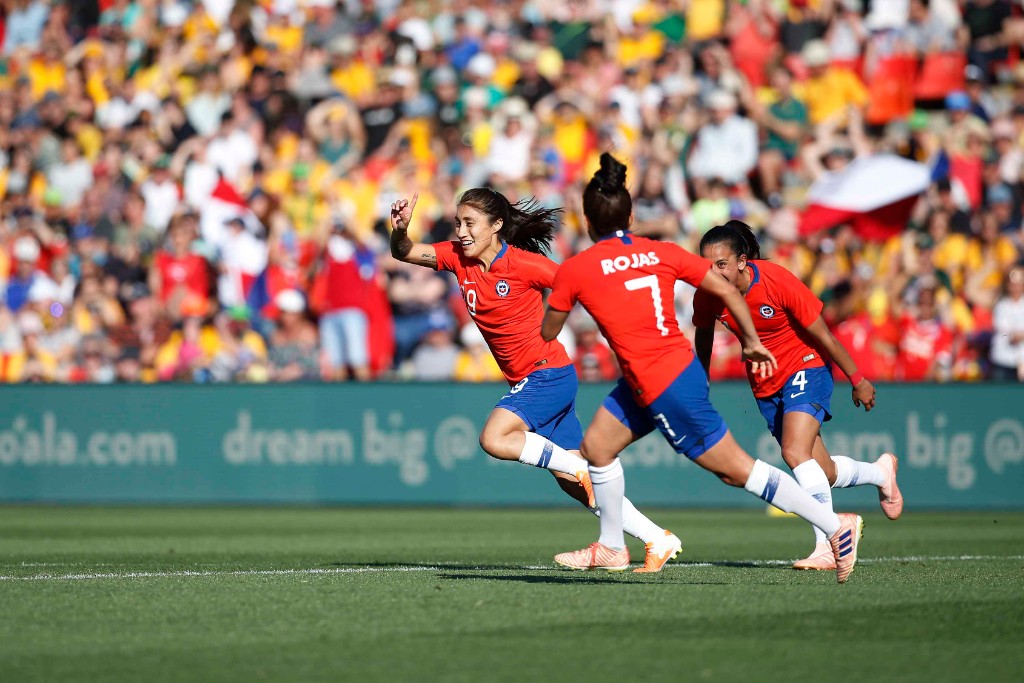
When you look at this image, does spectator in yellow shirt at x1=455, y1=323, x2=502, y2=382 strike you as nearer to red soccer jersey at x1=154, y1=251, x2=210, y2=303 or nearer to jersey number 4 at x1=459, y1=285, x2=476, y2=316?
red soccer jersey at x1=154, y1=251, x2=210, y2=303

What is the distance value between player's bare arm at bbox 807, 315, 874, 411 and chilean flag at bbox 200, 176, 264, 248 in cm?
1276

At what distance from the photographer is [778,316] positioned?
9.97 m

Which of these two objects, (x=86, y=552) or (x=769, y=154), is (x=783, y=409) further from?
(x=769, y=154)

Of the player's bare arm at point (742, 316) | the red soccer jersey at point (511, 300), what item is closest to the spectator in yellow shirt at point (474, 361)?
the red soccer jersey at point (511, 300)

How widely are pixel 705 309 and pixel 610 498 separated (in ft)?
3.98

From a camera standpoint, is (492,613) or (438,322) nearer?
(492,613)

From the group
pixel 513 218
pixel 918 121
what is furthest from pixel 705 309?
pixel 918 121

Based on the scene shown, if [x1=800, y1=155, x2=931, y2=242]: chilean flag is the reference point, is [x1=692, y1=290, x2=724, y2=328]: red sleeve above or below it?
below

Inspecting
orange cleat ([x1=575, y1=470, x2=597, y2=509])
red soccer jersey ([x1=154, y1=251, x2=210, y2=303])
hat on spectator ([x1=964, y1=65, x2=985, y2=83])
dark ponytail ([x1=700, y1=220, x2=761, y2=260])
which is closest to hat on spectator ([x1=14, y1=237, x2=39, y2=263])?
red soccer jersey ([x1=154, y1=251, x2=210, y2=303])

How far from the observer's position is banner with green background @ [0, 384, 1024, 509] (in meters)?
16.7

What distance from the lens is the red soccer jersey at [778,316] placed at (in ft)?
30.5

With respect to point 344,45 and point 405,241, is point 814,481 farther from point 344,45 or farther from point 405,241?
point 344,45

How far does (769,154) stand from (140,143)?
9.01 meters

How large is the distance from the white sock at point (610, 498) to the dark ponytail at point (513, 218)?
1.95 metres
